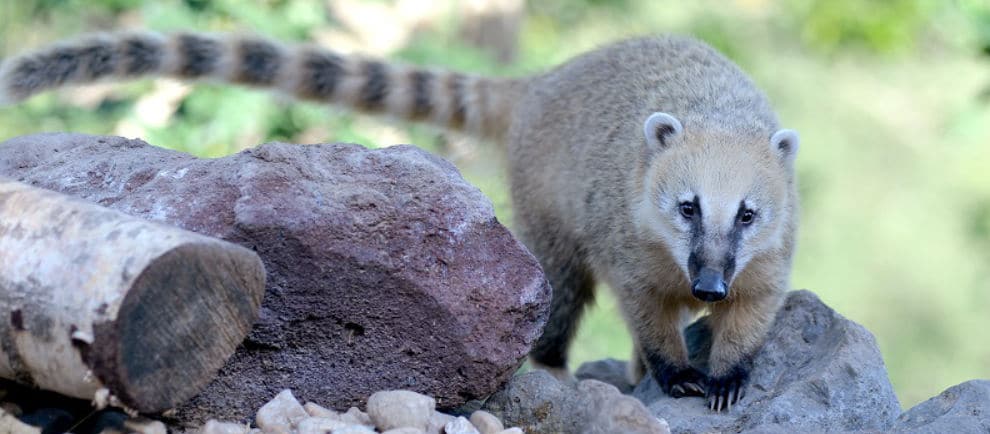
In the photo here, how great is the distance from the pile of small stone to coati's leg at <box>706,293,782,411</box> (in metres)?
1.29

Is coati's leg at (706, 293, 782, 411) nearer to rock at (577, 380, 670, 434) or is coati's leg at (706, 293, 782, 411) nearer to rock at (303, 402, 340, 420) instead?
rock at (577, 380, 670, 434)

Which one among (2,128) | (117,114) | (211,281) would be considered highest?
(211,281)

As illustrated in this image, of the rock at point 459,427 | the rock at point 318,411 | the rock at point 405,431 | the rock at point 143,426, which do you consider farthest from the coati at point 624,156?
the rock at point 143,426

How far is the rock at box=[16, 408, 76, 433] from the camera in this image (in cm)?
361

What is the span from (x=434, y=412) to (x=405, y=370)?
24 cm

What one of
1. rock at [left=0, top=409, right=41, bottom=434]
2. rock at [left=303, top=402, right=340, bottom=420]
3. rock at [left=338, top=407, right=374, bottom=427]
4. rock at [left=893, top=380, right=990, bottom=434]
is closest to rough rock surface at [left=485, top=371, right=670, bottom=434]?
rock at [left=338, top=407, right=374, bottom=427]

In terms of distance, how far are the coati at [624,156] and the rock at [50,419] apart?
2.20 metres

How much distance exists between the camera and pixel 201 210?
3.73m

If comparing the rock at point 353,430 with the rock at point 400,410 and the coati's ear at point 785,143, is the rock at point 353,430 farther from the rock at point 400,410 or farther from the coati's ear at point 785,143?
the coati's ear at point 785,143

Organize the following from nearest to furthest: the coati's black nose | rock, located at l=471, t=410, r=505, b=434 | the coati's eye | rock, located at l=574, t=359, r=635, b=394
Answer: rock, located at l=471, t=410, r=505, b=434 → the coati's black nose → the coati's eye → rock, located at l=574, t=359, r=635, b=394

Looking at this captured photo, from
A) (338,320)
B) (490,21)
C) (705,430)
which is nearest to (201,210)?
(338,320)

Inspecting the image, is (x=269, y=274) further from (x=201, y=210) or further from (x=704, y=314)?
(x=704, y=314)

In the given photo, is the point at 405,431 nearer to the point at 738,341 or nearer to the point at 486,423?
the point at 486,423

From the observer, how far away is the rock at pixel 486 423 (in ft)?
12.5
